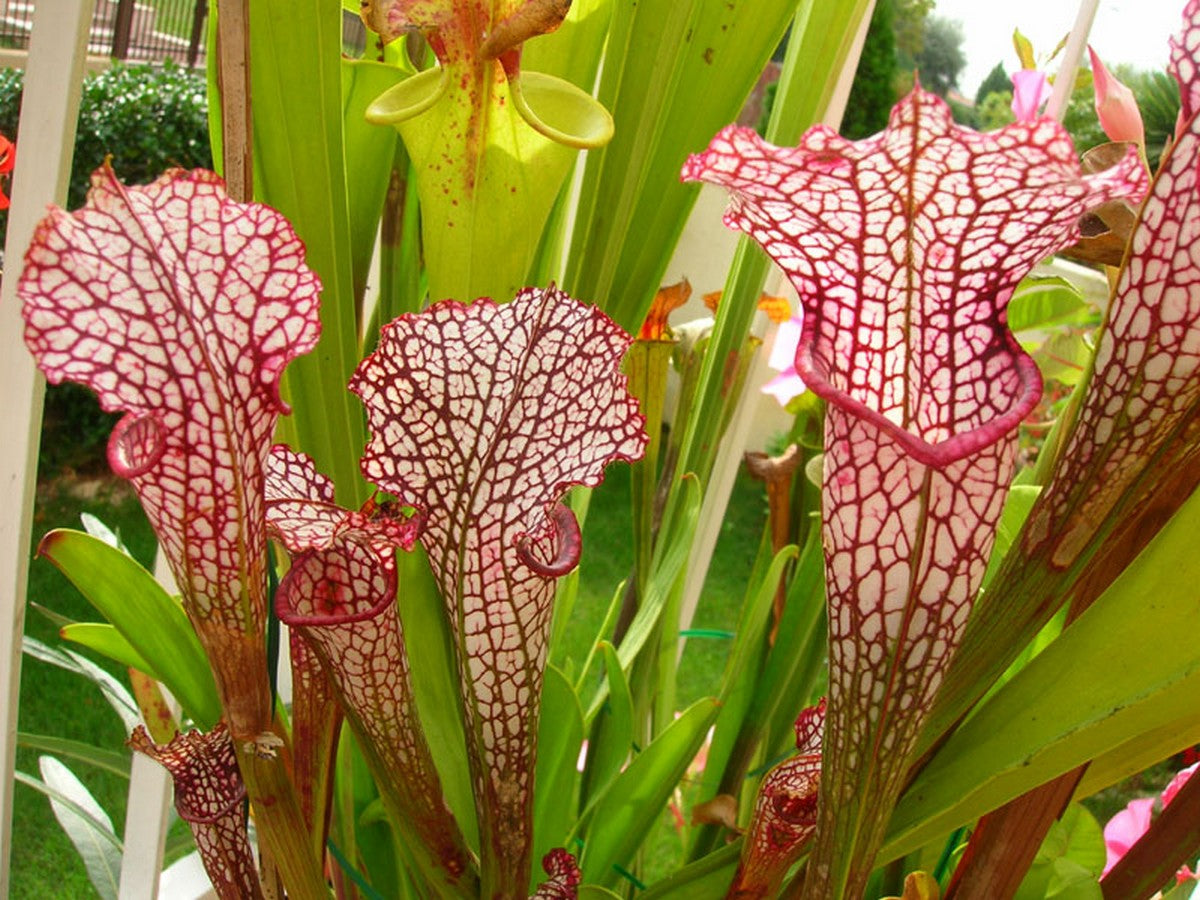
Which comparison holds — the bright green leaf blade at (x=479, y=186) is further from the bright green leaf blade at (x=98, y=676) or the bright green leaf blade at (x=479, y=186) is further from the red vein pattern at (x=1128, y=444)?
the bright green leaf blade at (x=98, y=676)

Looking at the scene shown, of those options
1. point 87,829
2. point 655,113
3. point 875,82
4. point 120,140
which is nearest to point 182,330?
point 655,113

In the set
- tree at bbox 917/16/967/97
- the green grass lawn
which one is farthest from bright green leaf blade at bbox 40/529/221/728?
tree at bbox 917/16/967/97

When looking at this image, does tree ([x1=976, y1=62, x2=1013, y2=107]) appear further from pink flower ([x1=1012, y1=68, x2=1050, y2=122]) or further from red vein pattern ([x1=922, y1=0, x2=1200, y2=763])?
red vein pattern ([x1=922, y1=0, x2=1200, y2=763])

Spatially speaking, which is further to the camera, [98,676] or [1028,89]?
[98,676]

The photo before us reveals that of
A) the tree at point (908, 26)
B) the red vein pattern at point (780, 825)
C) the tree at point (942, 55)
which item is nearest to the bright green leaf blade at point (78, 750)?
the red vein pattern at point (780, 825)

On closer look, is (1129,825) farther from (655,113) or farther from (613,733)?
(655,113)

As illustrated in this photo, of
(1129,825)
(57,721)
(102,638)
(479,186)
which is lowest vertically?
(57,721)
